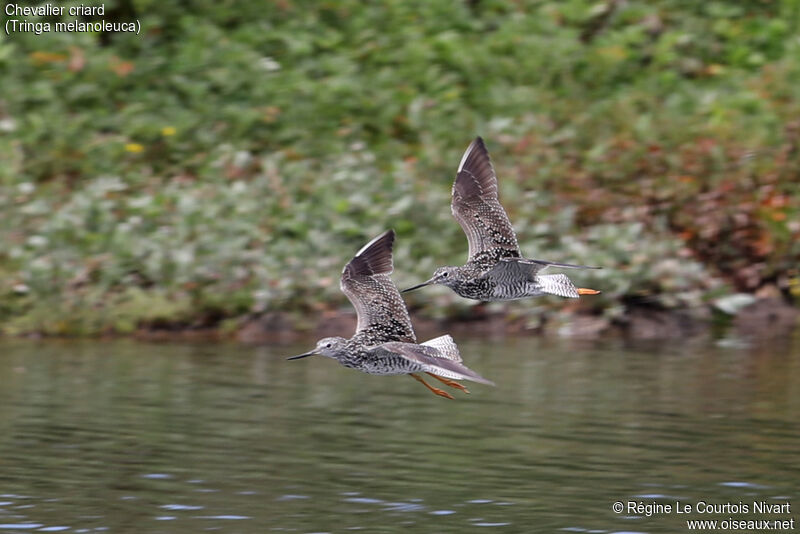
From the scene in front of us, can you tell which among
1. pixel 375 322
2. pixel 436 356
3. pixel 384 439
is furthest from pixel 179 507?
pixel 436 356

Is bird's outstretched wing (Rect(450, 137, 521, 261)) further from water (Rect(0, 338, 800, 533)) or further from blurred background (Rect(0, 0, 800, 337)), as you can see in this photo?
blurred background (Rect(0, 0, 800, 337))

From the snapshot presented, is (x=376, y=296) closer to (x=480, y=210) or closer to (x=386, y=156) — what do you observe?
(x=480, y=210)

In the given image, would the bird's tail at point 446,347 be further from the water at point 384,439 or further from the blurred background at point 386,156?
the blurred background at point 386,156

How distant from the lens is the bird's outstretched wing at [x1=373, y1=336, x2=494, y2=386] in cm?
708

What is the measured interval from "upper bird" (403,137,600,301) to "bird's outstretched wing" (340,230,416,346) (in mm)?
183

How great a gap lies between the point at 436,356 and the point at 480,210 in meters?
1.96

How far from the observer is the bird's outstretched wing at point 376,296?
882 centimetres

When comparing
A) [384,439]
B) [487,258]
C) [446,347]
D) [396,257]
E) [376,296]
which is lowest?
[384,439]

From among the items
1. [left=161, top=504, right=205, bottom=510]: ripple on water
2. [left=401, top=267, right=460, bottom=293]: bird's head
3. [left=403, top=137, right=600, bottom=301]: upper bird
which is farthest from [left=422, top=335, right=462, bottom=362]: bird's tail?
[left=161, top=504, right=205, bottom=510]: ripple on water

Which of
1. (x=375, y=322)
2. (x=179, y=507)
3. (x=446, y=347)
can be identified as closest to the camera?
(x=446, y=347)

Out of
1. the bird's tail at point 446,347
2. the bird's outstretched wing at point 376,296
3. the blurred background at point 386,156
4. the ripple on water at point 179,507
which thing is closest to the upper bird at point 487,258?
the bird's outstretched wing at point 376,296

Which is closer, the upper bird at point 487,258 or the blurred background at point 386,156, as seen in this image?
the upper bird at point 487,258

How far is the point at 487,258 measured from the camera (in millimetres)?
9070

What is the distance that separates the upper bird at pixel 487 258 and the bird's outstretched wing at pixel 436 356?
422mm
